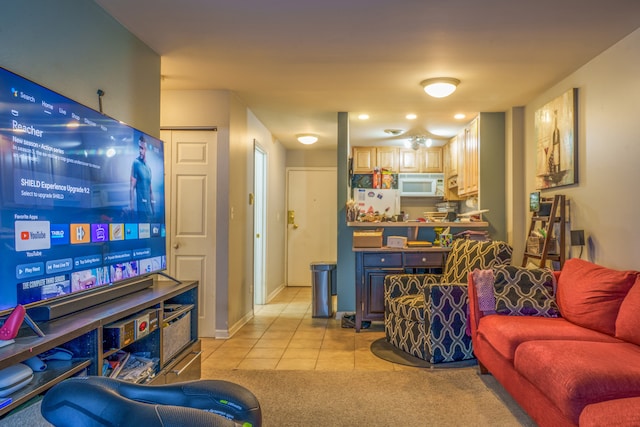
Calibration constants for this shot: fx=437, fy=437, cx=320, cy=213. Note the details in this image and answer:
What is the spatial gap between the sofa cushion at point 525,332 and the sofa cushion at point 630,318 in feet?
0.21

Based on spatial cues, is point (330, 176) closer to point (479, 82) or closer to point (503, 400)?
point (479, 82)

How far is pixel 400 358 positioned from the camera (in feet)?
11.8

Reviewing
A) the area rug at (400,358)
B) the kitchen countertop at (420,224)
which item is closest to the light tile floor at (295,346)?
the area rug at (400,358)

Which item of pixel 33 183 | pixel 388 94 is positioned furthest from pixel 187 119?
pixel 33 183

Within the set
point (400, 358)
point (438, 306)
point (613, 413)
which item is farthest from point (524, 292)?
point (613, 413)

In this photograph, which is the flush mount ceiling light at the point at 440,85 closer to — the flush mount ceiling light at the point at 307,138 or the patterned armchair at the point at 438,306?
the patterned armchair at the point at 438,306

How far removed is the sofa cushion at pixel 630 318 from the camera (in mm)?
2254

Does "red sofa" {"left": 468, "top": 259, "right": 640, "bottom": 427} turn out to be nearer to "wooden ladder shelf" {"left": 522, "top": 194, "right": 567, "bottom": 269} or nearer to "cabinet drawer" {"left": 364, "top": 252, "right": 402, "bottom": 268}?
"wooden ladder shelf" {"left": 522, "top": 194, "right": 567, "bottom": 269}

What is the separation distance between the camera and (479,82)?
387 centimetres

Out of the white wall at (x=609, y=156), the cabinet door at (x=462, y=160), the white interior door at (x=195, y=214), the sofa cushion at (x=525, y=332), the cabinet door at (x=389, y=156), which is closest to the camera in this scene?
the sofa cushion at (x=525, y=332)

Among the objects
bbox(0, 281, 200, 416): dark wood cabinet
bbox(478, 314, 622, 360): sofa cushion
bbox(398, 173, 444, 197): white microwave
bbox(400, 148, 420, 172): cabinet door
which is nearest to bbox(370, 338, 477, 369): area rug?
bbox(478, 314, 622, 360): sofa cushion

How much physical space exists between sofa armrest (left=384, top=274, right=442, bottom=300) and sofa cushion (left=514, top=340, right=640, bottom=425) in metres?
1.72

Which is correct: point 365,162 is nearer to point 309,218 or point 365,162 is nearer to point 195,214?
point 309,218

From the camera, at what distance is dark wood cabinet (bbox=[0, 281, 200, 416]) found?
1491 millimetres
